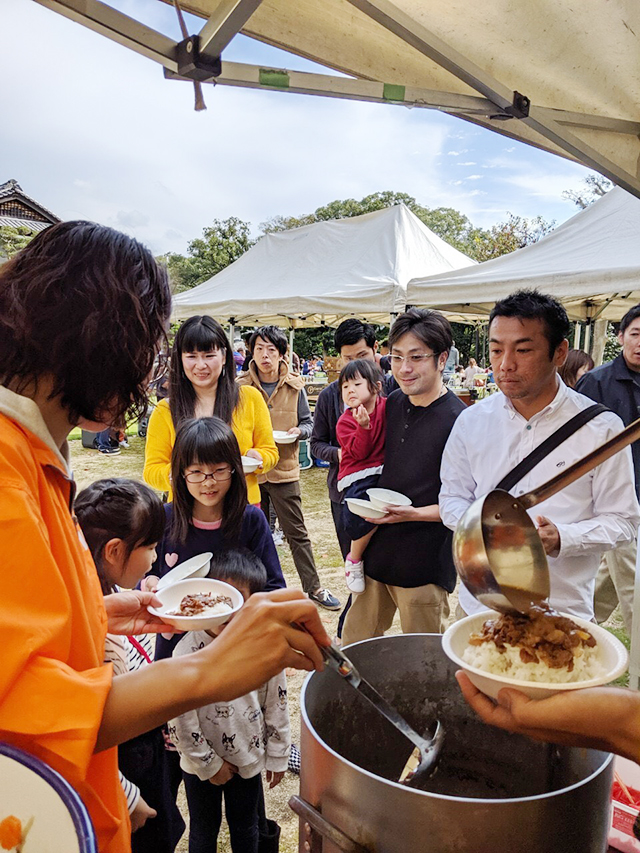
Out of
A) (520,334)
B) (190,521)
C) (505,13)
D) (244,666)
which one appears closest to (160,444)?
(190,521)

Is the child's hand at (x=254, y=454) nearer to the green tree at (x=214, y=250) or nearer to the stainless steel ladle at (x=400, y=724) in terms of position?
the stainless steel ladle at (x=400, y=724)

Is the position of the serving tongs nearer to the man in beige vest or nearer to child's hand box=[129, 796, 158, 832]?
child's hand box=[129, 796, 158, 832]

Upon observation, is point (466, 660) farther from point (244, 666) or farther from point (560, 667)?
point (244, 666)

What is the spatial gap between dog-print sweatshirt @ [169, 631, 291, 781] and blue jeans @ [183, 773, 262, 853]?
94 mm

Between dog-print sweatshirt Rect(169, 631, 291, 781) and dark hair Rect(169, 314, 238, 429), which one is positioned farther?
dark hair Rect(169, 314, 238, 429)

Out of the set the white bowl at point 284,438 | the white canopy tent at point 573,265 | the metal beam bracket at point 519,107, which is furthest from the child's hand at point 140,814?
the white canopy tent at point 573,265

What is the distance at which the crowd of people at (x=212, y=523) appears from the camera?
895mm

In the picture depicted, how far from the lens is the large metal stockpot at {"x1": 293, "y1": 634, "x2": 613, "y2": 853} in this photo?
100 cm

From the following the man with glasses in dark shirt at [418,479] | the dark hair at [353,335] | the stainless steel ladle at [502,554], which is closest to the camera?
the stainless steel ladle at [502,554]

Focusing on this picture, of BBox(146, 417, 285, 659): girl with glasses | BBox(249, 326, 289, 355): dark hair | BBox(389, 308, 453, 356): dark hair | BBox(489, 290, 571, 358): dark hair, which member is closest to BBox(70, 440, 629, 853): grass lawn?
BBox(146, 417, 285, 659): girl with glasses

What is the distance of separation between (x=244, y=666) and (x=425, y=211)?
46727 millimetres

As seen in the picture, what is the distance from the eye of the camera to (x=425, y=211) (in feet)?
143

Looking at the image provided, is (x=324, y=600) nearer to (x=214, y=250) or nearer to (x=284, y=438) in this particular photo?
(x=284, y=438)

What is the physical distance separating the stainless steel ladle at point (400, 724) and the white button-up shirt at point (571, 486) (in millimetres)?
579
